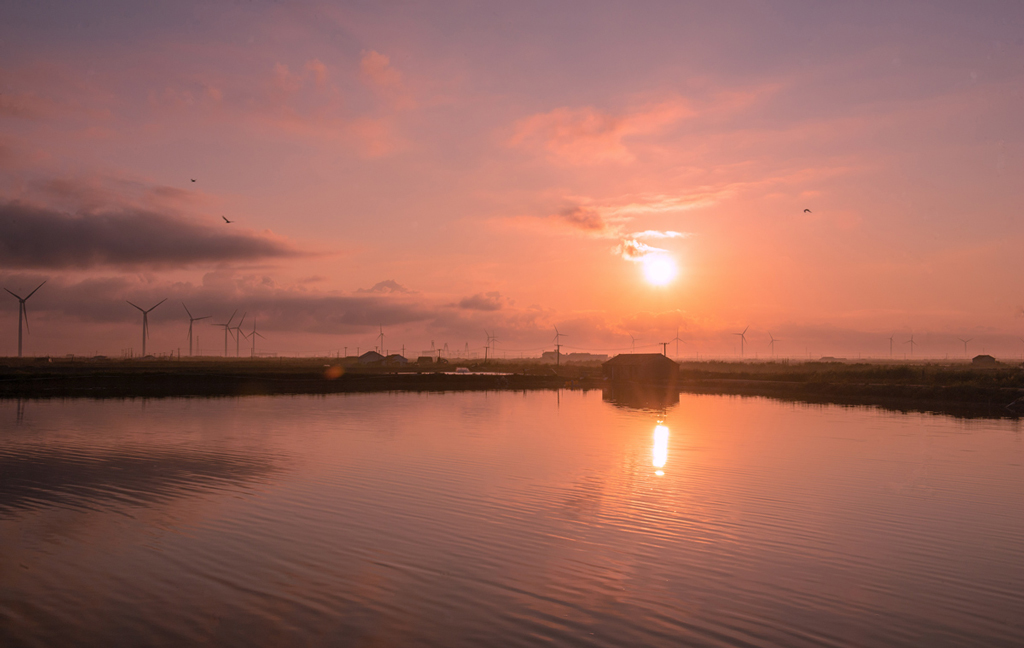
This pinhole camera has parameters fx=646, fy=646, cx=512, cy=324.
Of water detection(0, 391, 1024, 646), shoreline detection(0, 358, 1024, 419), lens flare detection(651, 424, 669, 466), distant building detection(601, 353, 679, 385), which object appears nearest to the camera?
water detection(0, 391, 1024, 646)

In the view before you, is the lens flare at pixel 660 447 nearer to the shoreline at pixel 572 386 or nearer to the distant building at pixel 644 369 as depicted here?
the shoreline at pixel 572 386

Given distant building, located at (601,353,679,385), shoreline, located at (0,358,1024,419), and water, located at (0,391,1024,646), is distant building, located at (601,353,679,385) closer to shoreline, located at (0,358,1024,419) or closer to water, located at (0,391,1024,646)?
shoreline, located at (0,358,1024,419)

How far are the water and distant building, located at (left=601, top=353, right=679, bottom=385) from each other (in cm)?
7514

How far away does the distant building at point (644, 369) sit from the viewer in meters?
107

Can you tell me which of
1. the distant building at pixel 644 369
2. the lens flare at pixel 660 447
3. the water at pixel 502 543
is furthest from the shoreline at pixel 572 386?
the water at pixel 502 543

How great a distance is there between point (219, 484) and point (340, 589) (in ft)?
37.2

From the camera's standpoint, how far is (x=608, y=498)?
19.8m

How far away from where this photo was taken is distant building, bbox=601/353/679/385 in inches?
4215

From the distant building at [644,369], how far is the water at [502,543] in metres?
75.1

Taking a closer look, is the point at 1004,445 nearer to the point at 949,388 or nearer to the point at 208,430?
the point at 949,388

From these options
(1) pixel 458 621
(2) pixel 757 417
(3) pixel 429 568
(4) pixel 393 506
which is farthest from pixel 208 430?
(2) pixel 757 417

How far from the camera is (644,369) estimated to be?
109 meters

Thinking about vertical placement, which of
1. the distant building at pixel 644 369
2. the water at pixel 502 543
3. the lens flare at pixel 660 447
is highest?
the distant building at pixel 644 369

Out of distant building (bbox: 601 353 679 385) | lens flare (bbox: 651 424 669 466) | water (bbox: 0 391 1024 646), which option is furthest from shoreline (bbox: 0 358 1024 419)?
water (bbox: 0 391 1024 646)
